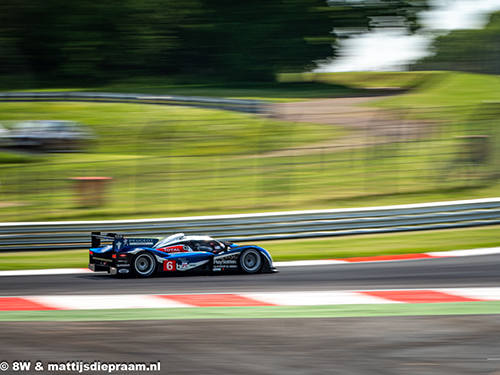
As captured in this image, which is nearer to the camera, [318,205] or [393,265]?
[393,265]

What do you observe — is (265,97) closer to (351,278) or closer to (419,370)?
(351,278)

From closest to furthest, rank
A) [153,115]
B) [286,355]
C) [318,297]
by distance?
1. [286,355]
2. [318,297]
3. [153,115]

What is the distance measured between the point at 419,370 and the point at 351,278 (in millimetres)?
3721

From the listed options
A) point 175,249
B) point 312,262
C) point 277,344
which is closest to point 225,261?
point 175,249

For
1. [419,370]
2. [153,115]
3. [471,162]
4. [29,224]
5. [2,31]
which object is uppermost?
[2,31]

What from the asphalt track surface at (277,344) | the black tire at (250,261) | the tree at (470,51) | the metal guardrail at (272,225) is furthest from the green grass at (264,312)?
the tree at (470,51)

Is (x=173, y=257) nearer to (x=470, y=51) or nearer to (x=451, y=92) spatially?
(x=451, y=92)

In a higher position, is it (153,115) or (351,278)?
(153,115)

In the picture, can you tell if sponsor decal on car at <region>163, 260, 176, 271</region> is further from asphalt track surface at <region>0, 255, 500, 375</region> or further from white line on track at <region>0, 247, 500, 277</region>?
asphalt track surface at <region>0, 255, 500, 375</region>

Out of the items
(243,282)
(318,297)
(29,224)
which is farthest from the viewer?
(29,224)

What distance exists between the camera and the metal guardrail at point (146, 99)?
2434 centimetres

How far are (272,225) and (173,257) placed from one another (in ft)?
10.5

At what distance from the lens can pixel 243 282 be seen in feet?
24.8

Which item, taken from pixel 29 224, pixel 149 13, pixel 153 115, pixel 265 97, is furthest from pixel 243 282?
pixel 149 13
